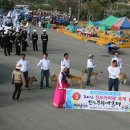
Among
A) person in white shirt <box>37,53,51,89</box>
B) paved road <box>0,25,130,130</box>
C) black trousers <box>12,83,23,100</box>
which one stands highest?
person in white shirt <box>37,53,51,89</box>

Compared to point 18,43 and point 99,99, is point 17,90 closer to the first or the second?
point 99,99

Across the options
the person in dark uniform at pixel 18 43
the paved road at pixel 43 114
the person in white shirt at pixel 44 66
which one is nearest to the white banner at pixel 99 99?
the paved road at pixel 43 114

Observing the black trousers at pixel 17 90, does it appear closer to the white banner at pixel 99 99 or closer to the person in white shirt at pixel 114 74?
the white banner at pixel 99 99

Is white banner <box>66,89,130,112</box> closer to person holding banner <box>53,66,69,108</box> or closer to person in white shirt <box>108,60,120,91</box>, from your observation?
person holding banner <box>53,66,69,108</box>

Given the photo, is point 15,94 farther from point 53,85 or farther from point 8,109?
point 53,85

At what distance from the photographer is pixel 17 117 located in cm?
1363

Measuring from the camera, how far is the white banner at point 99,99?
13.6m

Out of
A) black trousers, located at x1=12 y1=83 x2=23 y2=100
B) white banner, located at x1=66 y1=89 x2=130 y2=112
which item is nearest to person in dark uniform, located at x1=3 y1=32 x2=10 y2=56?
black trousers, located at x1=12 y1=83 x2=23 y2=100

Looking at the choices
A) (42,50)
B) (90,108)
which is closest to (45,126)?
(90,108)

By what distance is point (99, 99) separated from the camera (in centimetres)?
1366

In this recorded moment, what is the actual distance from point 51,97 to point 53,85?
6.64ft

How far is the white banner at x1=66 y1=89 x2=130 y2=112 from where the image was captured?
1362cm

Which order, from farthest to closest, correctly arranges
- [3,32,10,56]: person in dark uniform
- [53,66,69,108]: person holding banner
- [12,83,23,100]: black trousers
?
[3,32,10,56]: person in dark uniform → [12,83,23,100]: black trousers → [53,66,69,108]: person holding banner

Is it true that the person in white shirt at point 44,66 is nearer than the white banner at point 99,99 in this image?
No
